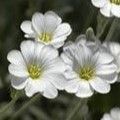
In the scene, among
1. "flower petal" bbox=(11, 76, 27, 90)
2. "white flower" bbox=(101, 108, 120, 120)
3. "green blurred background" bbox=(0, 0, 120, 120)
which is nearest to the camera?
"flower petal" bbox=(11, 76, 27, 90)

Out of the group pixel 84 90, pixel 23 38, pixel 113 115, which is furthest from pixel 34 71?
pixel 23 38

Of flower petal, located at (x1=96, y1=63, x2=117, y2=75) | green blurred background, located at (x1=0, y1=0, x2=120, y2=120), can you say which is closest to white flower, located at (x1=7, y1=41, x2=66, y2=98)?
flower petal, located at (x1=96, y1=63, x2=117, y2=75)

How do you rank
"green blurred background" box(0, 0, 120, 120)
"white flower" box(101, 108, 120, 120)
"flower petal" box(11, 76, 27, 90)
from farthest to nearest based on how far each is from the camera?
"green blurred background" box(0, 0, 120, 120) < "white flower" box(101, 108, 120, 120) < "flower petal" box(11, 76, 27, 90)

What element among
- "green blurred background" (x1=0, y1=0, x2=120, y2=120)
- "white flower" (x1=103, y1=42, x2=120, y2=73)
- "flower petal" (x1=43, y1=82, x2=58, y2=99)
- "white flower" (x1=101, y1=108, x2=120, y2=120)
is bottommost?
"green blurred background" (x1=0, y1=0, x2=120, y2=120)

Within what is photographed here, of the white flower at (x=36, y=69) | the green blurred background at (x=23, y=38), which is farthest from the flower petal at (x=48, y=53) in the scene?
the green blurred background at (x=23, y=38)

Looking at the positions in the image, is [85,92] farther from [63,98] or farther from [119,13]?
[63,98]

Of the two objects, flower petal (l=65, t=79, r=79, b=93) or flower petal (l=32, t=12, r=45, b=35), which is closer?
flower petal (l=65, t=79, r=79, b=93)

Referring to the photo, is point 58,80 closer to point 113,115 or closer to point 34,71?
point 34,71

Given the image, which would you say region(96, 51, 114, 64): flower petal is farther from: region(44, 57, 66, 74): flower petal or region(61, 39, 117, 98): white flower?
region(44, 57, 66, 74): flower petal
